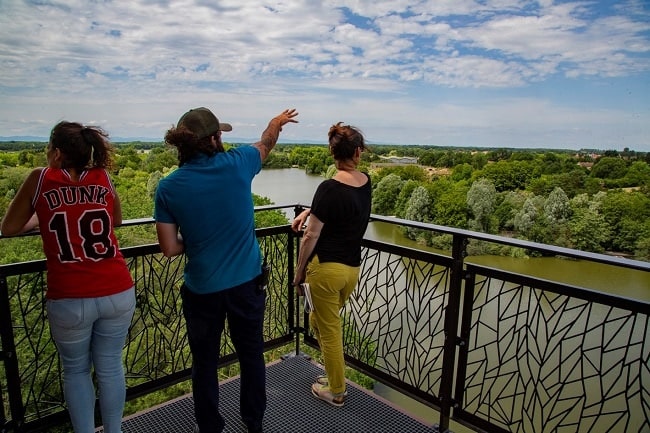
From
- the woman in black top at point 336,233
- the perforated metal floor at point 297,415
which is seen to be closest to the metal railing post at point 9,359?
the perforated metal floor at point 297,415

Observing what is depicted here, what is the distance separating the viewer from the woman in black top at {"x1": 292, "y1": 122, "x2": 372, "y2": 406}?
1.86m

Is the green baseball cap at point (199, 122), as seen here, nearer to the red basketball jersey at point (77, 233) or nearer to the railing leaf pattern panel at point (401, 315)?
the red basketball jersey at point (77, 233)

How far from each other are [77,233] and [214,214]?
457mm

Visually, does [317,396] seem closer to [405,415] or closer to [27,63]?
[405,415]

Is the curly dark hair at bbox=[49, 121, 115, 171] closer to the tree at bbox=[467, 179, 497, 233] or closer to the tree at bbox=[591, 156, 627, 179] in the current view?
the tree at bbox=[467, 179, 497, 233]

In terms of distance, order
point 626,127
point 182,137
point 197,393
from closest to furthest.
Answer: point 182,137 → point 197,393 → point 626,127

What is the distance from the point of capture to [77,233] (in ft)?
4.76

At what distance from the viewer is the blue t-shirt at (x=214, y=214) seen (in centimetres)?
148

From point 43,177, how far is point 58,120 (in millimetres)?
202

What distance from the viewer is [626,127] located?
39.0m

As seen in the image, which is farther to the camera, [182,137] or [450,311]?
[450,311]

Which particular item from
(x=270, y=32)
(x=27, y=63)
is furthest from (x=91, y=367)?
(x=27, y=63)

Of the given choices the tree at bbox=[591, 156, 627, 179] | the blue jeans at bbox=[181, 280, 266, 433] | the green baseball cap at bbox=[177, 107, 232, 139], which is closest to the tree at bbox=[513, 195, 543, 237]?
the tree at bbox=[591, 156, 627, 179]

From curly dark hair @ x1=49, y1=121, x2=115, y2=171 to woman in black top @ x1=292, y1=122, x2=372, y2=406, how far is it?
84 cm
